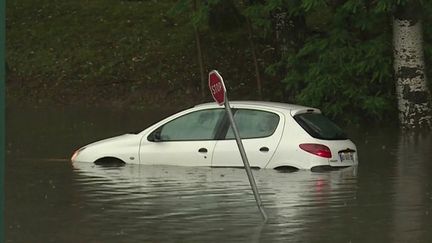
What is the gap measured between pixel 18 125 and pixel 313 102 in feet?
23.3

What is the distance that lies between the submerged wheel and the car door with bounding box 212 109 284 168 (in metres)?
1.76

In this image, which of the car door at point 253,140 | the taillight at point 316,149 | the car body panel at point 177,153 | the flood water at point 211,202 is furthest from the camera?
the car body panel at point 177,153

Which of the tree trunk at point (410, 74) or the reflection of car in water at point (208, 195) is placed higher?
the tree trunk at point (410, 74)

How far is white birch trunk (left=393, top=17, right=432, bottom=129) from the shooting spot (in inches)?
905

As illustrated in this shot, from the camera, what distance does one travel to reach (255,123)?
15.5m

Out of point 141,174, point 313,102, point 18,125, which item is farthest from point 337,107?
point 141,174

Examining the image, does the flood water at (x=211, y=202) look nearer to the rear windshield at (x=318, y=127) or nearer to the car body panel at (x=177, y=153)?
the car body panel at (x=177, y=153)

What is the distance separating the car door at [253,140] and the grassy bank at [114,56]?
13899 millimetres

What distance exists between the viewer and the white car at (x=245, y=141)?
1516 centimetres

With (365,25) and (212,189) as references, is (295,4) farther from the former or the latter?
(212,189)

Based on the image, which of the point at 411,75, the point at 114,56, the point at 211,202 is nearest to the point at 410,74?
the point at 411,75

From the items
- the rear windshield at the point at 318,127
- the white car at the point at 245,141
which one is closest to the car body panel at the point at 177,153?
the white car at the point at 245,141

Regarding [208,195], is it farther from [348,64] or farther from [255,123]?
[348,64]

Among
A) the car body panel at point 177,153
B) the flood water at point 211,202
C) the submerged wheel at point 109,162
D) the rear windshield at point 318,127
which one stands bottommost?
the flood water at point 211,202
